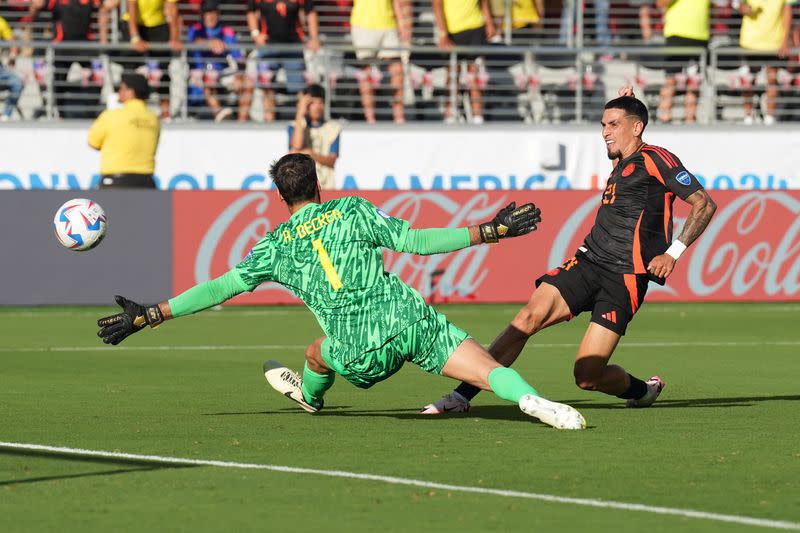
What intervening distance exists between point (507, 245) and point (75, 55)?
24.7 ft

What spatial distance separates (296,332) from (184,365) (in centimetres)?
349

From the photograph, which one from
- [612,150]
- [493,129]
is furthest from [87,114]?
[612,150]

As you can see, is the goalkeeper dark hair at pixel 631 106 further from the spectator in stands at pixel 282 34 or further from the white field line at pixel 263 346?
the spectator in stands at pixel 282 34

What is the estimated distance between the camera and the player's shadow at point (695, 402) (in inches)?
414

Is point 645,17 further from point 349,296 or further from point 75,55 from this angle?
point 349,296

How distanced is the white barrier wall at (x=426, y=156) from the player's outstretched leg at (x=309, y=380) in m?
13.8

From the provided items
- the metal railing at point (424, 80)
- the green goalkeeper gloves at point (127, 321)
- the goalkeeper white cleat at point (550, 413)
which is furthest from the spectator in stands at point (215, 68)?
the goalkeeper white cleat at point (550, 413)

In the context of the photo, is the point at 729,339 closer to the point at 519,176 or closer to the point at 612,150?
the point at 612,150

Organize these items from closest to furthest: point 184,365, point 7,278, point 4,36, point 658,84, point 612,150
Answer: point 612,150, point 184,365, point 7,278, point 4,36, point 658,84

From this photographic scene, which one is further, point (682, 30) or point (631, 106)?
point (682, 30)

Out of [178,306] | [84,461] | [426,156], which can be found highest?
[178,306]

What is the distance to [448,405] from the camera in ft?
32.8

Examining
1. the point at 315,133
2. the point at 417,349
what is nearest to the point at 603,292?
the point at 417,349

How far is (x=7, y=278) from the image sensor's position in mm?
19703
